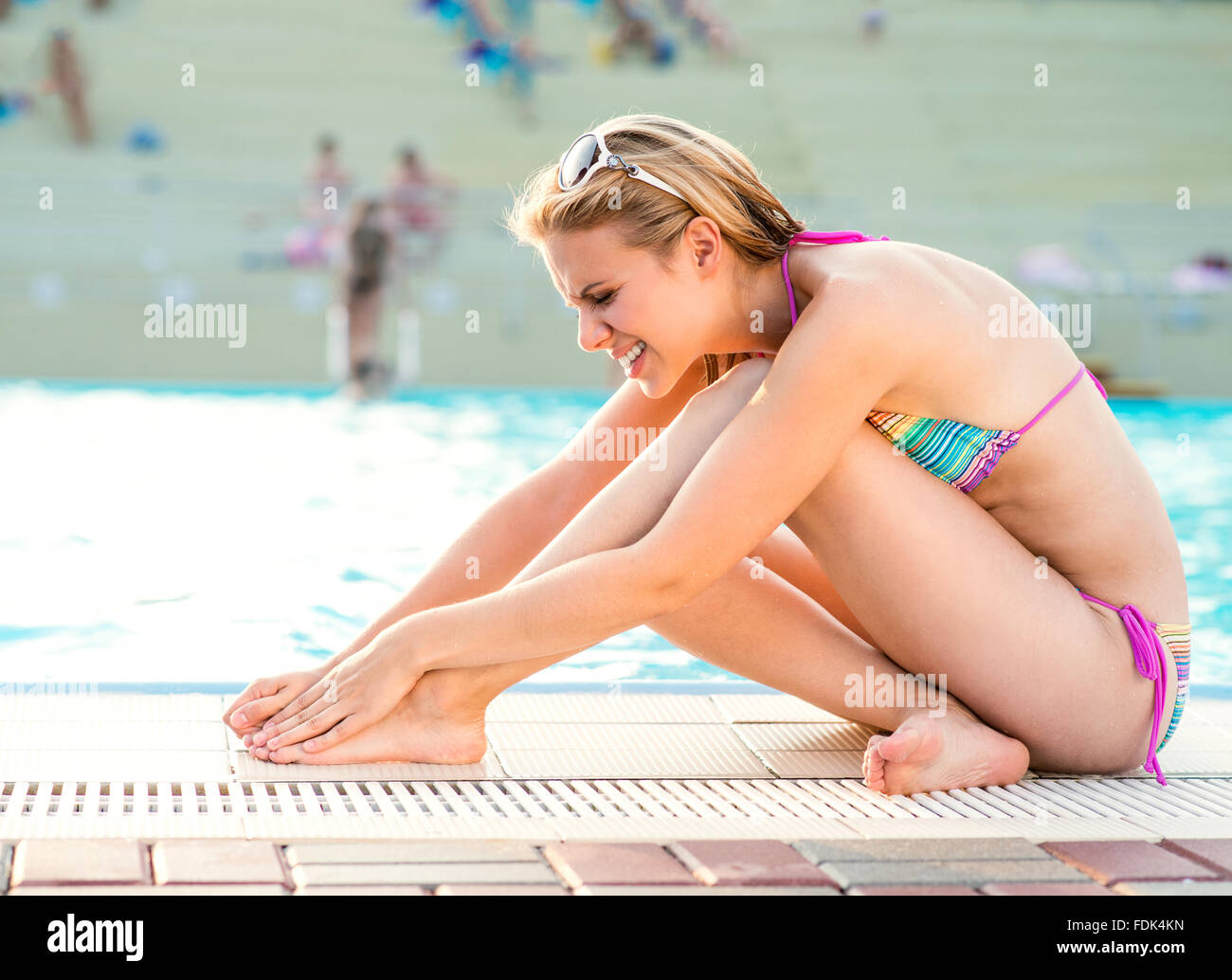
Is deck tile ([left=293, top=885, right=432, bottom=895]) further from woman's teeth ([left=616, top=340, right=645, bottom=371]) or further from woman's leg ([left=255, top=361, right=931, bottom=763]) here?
woman's teeth ([left=616, top=340, right=645, bottom=371])

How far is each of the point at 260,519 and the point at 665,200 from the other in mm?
2901

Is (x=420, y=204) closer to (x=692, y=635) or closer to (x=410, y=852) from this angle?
(x=692, y=635)

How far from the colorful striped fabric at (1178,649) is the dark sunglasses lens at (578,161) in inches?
31.7

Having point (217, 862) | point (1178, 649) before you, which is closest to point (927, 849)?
point (1178, 649)

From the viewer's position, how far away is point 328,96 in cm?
1216

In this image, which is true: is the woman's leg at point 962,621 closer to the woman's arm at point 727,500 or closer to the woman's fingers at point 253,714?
the woman's arm at point 727,500

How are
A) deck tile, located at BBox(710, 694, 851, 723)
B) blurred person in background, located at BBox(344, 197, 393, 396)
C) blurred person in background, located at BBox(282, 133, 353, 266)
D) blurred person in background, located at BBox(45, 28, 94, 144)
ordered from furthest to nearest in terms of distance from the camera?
blurred person in background, located at BBox(45, 28, 94, 144) → blurred person in background, located at BBox(282, 133, 353, 266) → blurred person in background, located at BBox(344, 197, 393, 396) → deck tile, located at BBox(710, 694, 851, 723)

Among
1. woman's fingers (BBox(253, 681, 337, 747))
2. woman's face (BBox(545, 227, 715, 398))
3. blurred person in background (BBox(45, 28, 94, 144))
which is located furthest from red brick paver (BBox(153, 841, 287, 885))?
blurred person in background (BBox(45, 28, 94, 144))

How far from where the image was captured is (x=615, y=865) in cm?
123

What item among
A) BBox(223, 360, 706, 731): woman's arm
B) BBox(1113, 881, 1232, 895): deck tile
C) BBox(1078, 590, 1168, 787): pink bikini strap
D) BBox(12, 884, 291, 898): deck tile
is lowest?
BBox(1113, 881, 1232, 895): deck tile

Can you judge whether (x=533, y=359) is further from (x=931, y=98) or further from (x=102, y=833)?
(x=102, y=833)

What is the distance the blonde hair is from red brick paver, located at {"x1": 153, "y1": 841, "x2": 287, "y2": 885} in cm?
73

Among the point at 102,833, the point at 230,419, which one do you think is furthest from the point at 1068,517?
the point at 230,419

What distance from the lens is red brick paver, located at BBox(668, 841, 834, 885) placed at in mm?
1206
